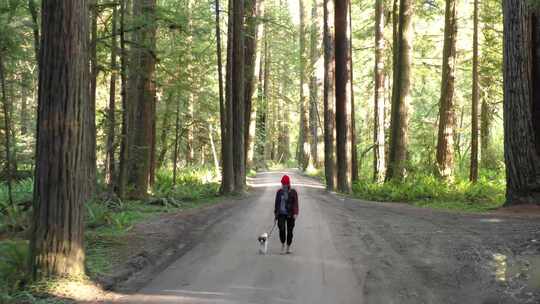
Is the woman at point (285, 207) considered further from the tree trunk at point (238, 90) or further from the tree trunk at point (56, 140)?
the tree trunk at point (238, 90)

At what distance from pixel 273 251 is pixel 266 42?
47355 millimetres

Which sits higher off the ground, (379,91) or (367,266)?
(379,91)

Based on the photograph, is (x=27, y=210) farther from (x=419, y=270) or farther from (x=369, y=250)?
(x=419, y=270)

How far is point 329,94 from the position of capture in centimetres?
2973

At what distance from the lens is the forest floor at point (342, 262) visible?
7691 mm

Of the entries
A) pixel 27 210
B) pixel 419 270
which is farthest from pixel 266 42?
pixel 419 270

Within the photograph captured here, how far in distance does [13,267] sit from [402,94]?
20471 mm

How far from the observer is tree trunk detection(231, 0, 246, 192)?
2489 cm

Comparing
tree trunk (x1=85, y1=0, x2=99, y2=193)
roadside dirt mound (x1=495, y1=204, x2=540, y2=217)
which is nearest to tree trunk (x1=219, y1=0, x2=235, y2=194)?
tree trunk (x1=85, y1=0, x2=99, y2=193)

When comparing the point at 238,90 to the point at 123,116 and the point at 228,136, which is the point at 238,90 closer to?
the point at 228,136

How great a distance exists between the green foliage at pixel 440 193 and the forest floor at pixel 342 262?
4.99 metres

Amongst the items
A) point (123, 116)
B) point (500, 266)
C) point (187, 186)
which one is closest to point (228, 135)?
point (187, 186)

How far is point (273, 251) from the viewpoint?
37.3ft

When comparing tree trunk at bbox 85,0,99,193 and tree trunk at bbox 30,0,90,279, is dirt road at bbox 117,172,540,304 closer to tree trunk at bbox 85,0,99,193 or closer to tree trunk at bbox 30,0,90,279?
tree trunk at bbox 30,0,90,279
